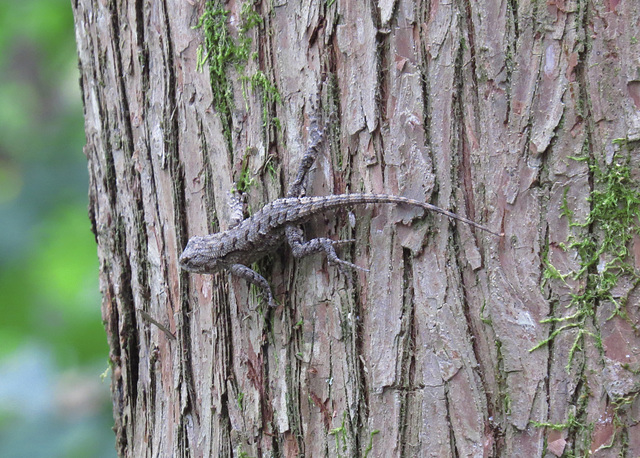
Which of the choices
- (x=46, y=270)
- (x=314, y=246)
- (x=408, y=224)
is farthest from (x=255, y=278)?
(x=46, y=270)

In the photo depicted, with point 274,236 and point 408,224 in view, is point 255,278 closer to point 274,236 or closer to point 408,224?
point 274,236

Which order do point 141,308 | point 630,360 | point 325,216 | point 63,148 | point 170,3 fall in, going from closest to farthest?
1. point 630,360
2. point 325,216
3. point 170,3
4. point 141,308
5. point 63,148

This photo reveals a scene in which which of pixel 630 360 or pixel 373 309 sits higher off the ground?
pixel 373 309

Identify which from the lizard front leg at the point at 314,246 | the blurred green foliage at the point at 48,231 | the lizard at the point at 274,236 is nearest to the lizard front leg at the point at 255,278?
the lizard at the point at 274,236

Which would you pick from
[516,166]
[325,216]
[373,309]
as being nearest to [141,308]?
[325,216]

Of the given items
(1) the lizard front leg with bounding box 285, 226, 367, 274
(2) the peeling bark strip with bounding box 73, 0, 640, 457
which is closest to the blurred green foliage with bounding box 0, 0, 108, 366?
(2) the peeling bark strip with bounding box 73, 0, 640, 457

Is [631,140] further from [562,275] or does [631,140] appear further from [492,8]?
[492,8]

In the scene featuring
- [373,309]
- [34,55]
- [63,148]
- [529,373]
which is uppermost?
[34,55]
